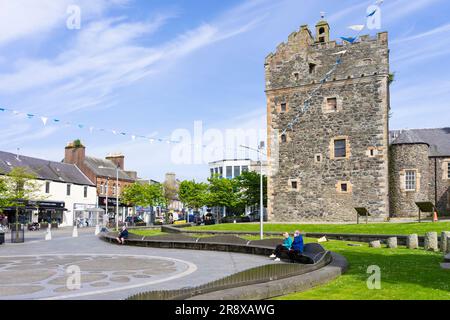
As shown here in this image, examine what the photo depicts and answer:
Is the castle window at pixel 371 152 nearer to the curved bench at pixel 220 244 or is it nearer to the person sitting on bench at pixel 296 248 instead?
the curved bench at pixel 220 244

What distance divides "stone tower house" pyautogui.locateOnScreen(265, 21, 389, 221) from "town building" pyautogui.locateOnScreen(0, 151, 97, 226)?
2820cm

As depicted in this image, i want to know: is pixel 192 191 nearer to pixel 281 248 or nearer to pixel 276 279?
pixel 281 248

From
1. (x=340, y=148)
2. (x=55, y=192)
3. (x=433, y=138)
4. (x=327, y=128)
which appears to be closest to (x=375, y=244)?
(x=340, y=148)

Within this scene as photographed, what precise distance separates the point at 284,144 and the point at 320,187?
5299 mm

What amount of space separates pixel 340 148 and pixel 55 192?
122 ft

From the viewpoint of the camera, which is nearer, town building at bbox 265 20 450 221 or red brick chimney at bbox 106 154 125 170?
town building at bbox 265 20 450 221

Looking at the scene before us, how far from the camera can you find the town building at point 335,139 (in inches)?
1542

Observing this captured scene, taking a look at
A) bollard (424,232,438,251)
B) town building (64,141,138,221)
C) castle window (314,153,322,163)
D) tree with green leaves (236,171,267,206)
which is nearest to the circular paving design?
bollard (424,232,438,251)

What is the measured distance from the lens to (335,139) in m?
40.8

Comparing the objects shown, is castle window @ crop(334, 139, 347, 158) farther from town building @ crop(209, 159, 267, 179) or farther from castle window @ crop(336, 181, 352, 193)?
town building @ crop(209, 159, 267, 179)

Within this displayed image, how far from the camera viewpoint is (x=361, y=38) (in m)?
39.8

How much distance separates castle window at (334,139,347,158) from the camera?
4034cm
